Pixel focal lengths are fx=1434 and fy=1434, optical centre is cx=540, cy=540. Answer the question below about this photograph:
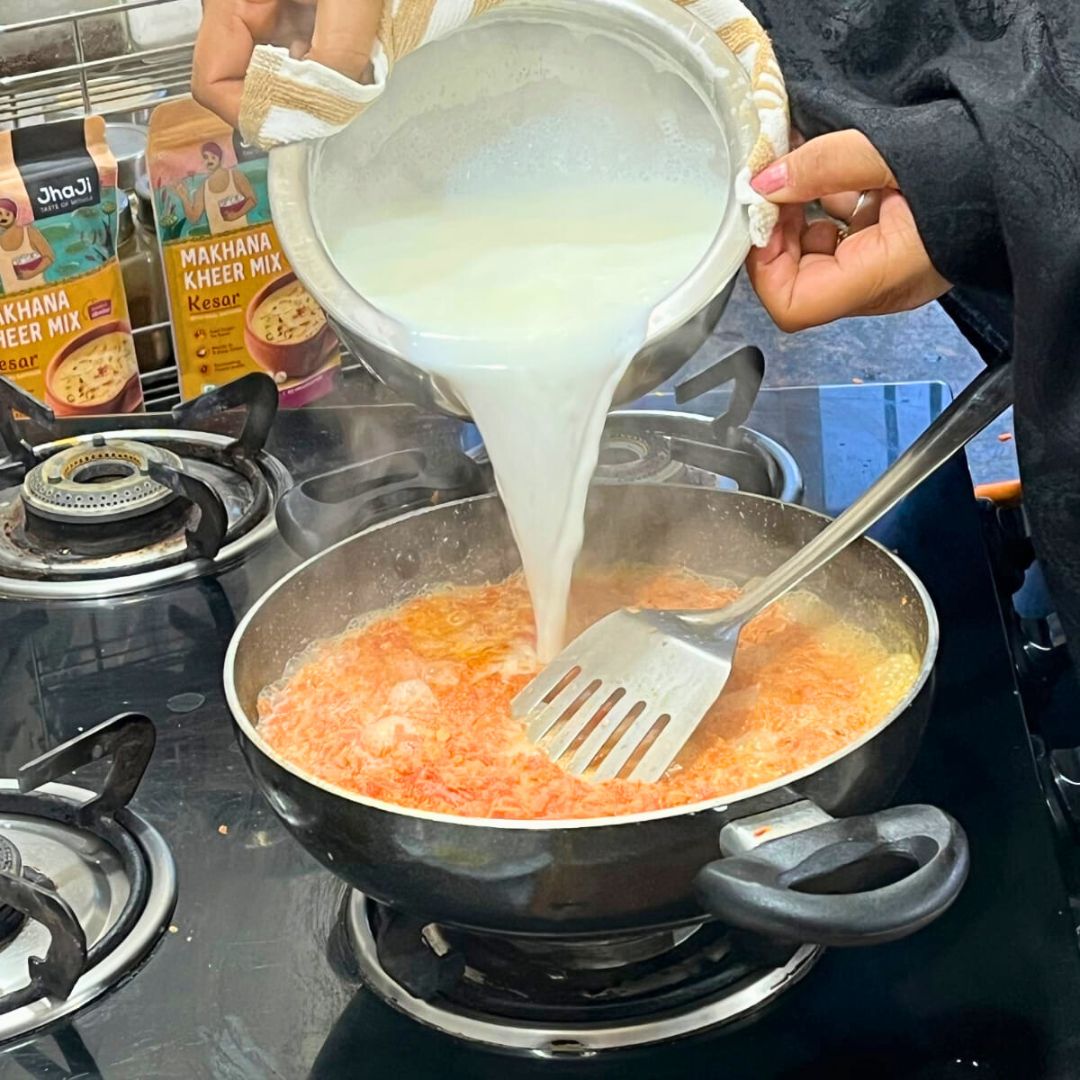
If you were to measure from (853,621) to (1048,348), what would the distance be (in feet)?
0.82

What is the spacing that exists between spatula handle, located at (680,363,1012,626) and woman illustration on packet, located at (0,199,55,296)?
772 millimetres

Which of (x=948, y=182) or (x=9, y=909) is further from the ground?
(x=948, y=182)

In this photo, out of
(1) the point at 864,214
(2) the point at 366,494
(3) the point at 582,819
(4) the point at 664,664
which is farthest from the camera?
(2) the point at 366,494

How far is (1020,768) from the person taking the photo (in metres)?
0.92

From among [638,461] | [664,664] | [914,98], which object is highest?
[914,98]

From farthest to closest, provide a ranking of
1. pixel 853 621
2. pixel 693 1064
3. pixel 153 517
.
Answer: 1. pixel 153 517
2. pixel 853 621
3. pixel 693 1064

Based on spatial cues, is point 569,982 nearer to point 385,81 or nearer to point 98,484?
point 385,81

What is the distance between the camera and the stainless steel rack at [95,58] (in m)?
1.37

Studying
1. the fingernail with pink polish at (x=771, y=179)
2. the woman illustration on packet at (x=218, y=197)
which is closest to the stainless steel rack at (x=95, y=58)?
the woman illustration on packet at (x=218, y=197)

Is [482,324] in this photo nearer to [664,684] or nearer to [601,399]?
[601,399]

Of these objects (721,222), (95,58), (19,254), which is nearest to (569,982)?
(721,222)

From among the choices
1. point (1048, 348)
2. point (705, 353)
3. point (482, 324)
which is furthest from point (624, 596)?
point (705, 353)

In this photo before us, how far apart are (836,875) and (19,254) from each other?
971mm

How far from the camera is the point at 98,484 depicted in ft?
4.04
